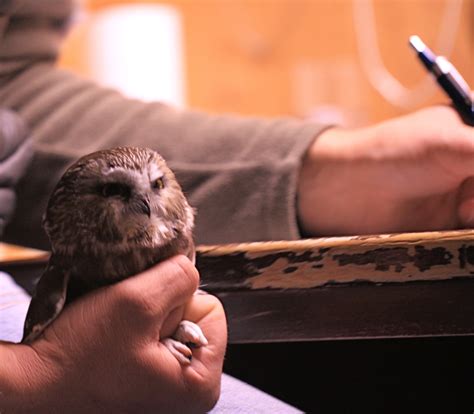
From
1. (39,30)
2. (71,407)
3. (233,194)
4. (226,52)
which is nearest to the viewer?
(71,407)

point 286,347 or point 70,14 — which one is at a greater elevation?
point 70,14

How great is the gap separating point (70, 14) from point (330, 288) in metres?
0.67

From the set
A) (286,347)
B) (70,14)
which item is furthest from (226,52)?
(286,347)

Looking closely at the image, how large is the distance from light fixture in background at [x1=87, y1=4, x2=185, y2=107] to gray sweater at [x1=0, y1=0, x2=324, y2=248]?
68cm

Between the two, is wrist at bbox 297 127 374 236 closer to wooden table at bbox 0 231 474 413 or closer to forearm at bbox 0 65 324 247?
forearm at bbox 0 65 324 247

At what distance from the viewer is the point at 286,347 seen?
1.69 ft

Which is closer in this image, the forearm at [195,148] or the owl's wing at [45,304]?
the owl's wing at [45,304]

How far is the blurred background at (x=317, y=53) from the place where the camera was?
2082 mm

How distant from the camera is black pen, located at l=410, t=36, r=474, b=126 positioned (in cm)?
68

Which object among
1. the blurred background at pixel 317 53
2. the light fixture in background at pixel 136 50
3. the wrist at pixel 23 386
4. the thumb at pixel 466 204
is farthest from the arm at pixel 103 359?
the blurred background at pixel 317 53

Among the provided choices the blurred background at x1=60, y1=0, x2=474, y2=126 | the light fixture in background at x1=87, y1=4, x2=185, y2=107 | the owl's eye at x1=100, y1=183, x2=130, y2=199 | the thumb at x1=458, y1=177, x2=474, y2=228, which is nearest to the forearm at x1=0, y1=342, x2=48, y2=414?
the owl's eye at x1=100, y1=183, x2=130, y2=199

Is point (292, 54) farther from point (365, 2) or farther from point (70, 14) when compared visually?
point (70, 14)

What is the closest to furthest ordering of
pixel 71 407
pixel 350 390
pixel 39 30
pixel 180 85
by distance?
1. pixel 71 407
2. pixel 350 390
3. pixel 39 30
4. pixel 180 85

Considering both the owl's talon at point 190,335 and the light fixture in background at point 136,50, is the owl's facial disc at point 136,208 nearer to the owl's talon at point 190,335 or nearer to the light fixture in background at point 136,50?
the owl's talon at point 190,335
